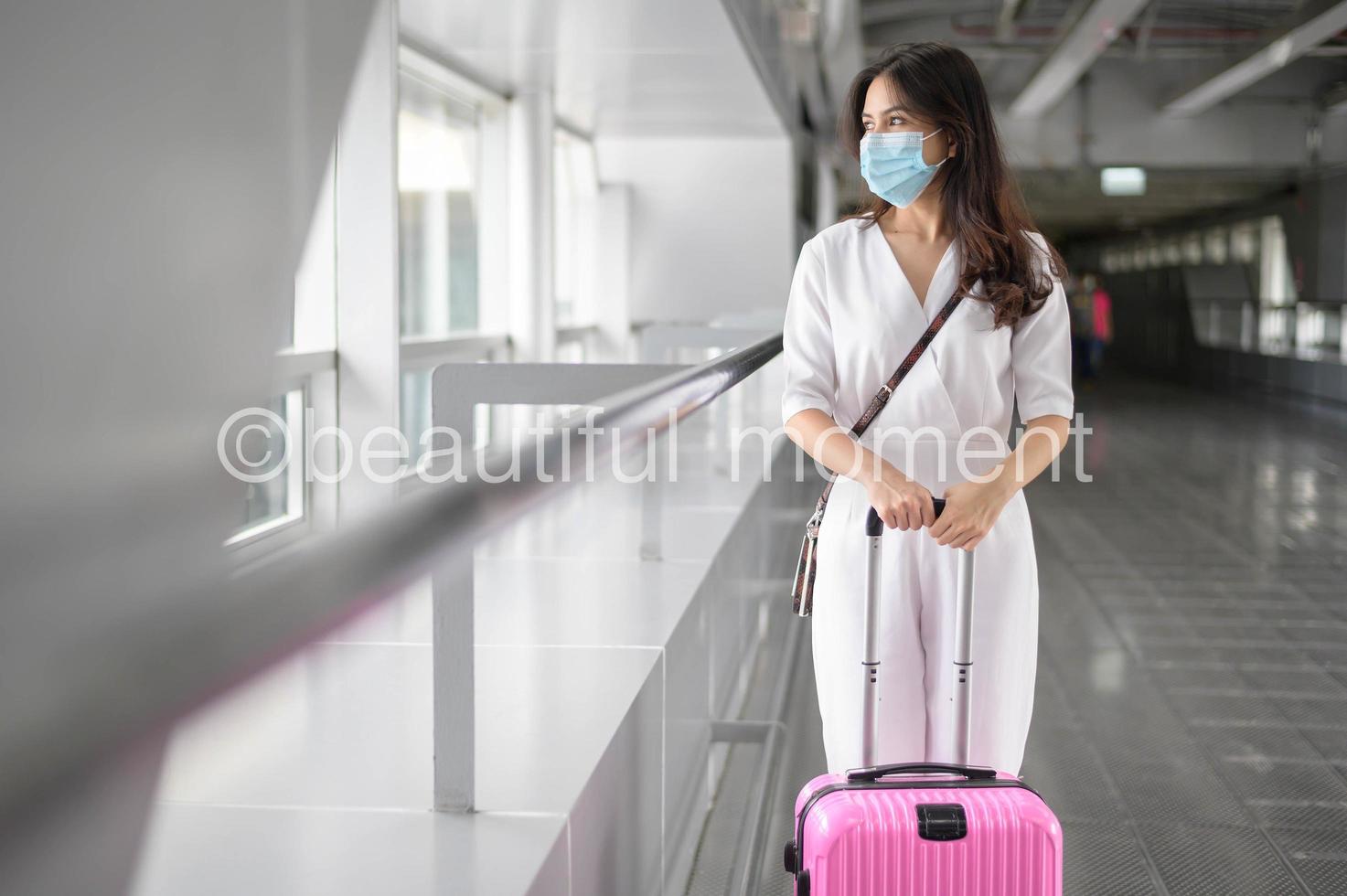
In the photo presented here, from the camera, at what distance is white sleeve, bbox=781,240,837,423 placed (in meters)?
1.93

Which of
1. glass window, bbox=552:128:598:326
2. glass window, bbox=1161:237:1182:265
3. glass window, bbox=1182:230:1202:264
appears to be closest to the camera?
glass window, bbox=552:128:598:326

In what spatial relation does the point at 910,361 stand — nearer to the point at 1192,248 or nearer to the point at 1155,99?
the point at 1155,99

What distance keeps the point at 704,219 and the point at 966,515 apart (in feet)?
35.2

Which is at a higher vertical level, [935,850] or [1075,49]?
[1075,49]

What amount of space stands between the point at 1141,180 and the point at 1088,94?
4.87 ft

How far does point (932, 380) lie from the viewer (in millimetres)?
1888

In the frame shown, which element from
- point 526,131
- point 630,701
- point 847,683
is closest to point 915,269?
point 847,683

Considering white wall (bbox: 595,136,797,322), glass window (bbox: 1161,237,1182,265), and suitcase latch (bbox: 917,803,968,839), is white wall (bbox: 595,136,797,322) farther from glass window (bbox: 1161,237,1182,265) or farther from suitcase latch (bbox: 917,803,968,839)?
glass window (bbox: 1161,237,1182,265)

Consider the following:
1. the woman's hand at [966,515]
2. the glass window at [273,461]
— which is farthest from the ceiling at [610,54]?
the woman's hand at [966,515]

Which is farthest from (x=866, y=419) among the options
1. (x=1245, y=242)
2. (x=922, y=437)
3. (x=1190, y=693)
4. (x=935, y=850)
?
(x=1245, y=242)

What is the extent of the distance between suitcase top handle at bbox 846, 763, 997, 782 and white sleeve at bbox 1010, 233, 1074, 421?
0.53 metres

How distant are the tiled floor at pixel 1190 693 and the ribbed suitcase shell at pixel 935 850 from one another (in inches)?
47.3

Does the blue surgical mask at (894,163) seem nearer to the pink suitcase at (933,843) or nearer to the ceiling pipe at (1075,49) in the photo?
the pink suitcase at (933,843)

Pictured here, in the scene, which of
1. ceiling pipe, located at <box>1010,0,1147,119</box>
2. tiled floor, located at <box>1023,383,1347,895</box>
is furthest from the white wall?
tiled floor, located at <box>1023,383,1347,895</box>
